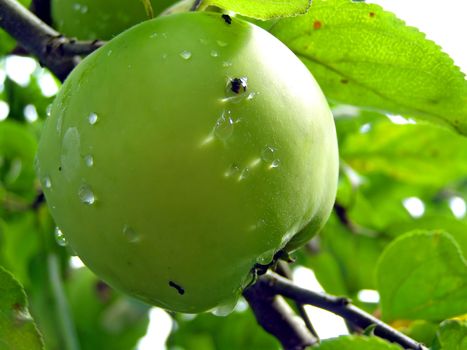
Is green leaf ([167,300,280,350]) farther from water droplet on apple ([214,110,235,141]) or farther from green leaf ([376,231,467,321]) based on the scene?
water droplet on apple ([214,110,235,141])

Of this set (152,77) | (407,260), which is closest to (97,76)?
(152,77)

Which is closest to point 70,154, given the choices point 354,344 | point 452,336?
point 354,344

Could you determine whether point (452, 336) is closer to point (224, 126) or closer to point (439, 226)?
point (224, 126)

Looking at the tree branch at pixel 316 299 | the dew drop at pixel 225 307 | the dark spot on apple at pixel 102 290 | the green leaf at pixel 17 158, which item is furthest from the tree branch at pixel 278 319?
the dark spot on apple at pixel 102 290

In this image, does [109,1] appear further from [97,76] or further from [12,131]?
[12,131]

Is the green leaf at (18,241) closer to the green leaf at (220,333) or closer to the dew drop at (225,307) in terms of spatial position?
the green leaf at (220,333)

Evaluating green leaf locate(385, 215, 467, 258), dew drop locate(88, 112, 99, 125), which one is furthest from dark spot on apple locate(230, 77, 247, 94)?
green leaf locate(385, 215, 467, 258)
